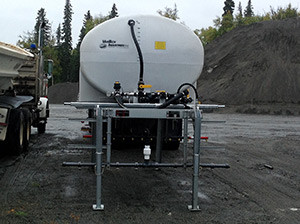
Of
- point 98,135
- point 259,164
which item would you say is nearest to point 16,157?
point 98,135

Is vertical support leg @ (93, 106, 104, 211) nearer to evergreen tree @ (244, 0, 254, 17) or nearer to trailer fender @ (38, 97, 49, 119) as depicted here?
trailer fender @ (38, 97, 49, 119)

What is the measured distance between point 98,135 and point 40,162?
3.87m

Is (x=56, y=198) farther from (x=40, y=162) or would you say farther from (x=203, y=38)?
(x=203, y=38)

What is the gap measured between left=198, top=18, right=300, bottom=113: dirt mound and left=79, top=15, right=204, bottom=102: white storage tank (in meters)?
32.9

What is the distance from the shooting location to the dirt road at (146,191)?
5.43 m

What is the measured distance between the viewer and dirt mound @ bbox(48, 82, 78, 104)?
61688mm

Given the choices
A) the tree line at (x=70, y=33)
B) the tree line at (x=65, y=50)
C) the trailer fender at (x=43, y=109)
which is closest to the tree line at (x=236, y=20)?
the tree line at (x=70, y=33)

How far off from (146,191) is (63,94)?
57.8 metres

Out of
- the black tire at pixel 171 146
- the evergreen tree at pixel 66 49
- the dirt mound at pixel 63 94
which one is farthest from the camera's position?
the evergreen tree at pixel 66 49

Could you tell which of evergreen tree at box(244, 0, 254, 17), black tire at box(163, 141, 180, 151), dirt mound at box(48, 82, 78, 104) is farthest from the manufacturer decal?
evergreen tree at box(244, 0, 254, 17)

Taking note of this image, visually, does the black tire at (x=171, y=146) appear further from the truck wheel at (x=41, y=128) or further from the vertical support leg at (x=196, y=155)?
the truck wheel at (x=41, y=128)

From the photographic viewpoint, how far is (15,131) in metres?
9.46

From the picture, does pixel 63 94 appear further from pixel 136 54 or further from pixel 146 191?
pixel 146 191

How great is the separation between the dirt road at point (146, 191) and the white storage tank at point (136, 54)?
1.77 metres
